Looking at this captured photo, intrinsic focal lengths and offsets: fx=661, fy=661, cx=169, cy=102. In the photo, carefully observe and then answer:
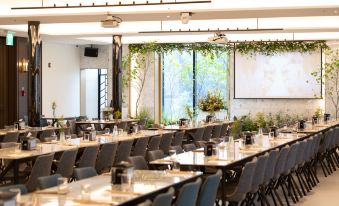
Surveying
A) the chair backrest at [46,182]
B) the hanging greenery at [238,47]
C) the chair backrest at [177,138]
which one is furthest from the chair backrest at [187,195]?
the hanging greenery at [238,47]

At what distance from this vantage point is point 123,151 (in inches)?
399

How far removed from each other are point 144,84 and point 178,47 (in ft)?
5.64

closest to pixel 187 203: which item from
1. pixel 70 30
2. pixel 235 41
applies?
pixel 70 30

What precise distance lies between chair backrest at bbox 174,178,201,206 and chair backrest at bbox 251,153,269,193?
86.3 inches

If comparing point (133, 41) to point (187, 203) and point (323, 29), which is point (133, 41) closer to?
point (323, 29)

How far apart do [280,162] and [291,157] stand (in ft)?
2.12

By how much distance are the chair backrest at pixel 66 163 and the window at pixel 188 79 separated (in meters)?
14.0

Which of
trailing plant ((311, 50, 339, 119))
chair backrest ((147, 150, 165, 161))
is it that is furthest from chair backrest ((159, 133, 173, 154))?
trailing plant ((311, 50, 339, 119))

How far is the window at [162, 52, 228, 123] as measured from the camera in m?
22.4

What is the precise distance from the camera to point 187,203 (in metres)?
5.32

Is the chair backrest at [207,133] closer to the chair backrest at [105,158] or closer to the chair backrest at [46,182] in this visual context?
the chair backrest at [105,158]

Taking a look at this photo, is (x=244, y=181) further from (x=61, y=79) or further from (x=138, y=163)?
(x=61, y=79)

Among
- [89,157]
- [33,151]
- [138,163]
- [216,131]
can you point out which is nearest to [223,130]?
[216,131]

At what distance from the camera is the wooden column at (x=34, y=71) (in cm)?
1481
